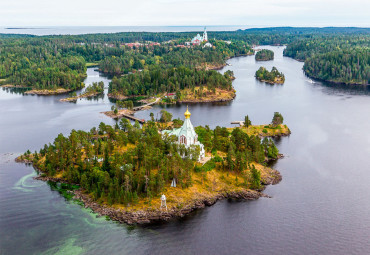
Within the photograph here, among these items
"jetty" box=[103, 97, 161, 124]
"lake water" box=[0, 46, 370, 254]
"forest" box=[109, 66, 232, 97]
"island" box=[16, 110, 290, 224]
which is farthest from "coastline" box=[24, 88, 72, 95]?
"island" box=[16, 110, 290, 224]

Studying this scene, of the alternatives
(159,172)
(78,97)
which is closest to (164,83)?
(78,97)

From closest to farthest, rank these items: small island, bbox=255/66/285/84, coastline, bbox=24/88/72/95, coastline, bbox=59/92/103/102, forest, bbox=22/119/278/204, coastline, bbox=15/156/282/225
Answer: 1. coastline, bbox=15/156/282/225
2. forest, bbox=22/119/278/204
3. coastline, bbox=59/92/103/102
4. coastline, bbox=24/88/72/95
5. small island, bbox=255/66/285/84

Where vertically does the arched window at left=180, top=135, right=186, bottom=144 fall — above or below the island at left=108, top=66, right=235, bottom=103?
below

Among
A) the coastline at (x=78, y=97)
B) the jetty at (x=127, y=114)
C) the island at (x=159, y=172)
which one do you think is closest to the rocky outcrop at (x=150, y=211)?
the island at (x=159, y=172)

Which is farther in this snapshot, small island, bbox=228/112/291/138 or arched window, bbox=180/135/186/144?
small island, bbox=228/112/291/138

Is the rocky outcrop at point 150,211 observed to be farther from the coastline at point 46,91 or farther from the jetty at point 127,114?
the coastline at point 46,91

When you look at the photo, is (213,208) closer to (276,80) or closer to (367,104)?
(367,104)

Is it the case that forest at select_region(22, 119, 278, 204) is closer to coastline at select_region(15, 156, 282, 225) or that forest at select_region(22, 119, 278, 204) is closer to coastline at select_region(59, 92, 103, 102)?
coastline at select_region(15, 156, 282, 225)

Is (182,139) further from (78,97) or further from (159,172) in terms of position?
(78,97)
